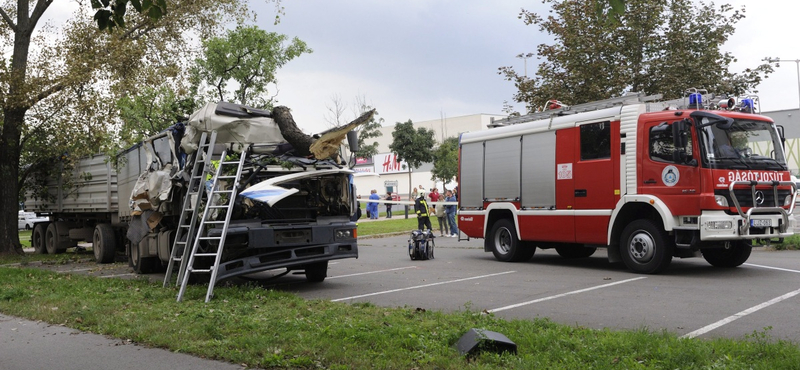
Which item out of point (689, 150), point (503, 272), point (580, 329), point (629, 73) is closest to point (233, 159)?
point (503, 272)

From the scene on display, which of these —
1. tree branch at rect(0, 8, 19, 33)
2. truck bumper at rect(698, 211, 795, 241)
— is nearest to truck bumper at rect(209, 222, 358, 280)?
truck bumper at rect(698, 211, 795, 241)

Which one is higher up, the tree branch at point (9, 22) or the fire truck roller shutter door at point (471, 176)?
the tree branch at point (9, 22)

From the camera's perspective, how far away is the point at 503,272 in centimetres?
1279

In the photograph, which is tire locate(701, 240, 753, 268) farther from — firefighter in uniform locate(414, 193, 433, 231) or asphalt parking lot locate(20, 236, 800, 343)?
firefighter in uniform locate(414, 193, 433, 231)

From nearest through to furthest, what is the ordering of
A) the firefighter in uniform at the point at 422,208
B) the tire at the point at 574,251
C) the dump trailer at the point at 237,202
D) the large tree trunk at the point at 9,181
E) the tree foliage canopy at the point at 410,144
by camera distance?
the dump trailer at the point at 237,202, the tire at the point at 574,251, the large tree trunk at the point at 9,181, the firefighter in uniform at the point at 422,208, the tree foliage canopy at the point at 410,144

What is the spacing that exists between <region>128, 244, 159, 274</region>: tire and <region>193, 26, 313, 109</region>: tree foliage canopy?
7.72m

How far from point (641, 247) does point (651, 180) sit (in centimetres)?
112

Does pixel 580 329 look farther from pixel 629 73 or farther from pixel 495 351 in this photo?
pixel 629 73

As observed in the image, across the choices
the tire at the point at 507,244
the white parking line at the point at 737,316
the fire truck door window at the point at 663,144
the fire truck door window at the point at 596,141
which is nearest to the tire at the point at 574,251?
the tire at the point at 507,244

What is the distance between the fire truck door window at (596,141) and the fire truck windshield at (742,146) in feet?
5.30

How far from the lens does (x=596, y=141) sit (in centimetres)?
1241

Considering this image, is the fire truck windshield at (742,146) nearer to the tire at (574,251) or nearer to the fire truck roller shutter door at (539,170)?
the fire truck roller shutter door at (539,170)

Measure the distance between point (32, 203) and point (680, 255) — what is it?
18.4 m

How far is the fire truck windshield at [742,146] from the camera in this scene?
1097 cm
